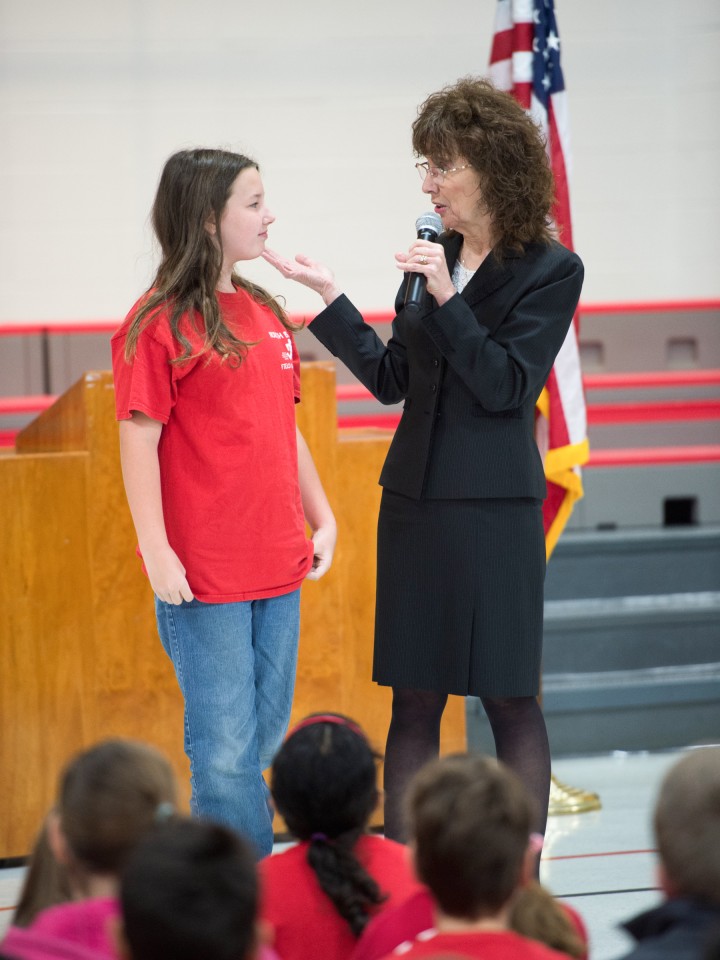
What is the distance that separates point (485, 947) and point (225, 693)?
2.88 ft

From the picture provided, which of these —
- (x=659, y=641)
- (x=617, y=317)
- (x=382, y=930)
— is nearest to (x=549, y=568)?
(x=659, y=641)

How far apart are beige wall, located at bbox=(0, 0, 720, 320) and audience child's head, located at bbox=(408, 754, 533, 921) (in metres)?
3.84

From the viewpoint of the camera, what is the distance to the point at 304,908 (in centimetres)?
154

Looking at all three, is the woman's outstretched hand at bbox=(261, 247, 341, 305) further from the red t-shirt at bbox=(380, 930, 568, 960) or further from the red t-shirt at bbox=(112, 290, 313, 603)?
the red t-shirt at bbox=(380, 930, 568, 960)

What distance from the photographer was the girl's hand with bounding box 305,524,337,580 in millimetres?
2225

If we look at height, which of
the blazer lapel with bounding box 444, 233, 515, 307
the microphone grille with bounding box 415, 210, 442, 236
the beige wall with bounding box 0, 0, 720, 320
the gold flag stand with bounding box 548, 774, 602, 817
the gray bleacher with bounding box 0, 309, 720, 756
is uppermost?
the beige wall with bounding box 0, 0, 720, 320

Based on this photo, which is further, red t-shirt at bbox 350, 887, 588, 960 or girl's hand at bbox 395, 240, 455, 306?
girl's hand at bbox 395, 240, 455, 306

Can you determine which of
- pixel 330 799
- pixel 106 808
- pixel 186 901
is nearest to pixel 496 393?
pixel 330 799

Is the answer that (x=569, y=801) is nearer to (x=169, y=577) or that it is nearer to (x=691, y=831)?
(x=169, y=577)

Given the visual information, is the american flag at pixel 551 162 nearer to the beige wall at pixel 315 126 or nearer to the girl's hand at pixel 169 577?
the girl's hand at pixel 169 577

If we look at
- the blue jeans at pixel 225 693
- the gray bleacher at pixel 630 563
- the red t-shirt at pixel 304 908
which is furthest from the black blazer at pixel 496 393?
the gray bleacher at pixel 630 563

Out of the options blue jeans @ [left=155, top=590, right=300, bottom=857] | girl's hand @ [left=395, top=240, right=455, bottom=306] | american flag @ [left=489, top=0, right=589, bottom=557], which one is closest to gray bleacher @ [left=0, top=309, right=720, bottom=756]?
american flag @ [left=489, top=0, right=589, bottom=557]

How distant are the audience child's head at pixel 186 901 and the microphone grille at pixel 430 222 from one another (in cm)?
134

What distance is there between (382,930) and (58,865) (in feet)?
1.21
